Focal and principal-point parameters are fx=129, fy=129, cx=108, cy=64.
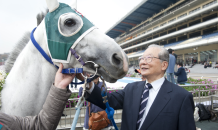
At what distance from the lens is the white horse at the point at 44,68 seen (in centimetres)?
107

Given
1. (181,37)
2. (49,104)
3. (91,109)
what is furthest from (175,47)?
(49,104)

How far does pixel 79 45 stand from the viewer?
44.8 inches

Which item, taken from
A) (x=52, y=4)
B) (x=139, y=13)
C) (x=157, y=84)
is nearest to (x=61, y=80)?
(x=52, y=4)

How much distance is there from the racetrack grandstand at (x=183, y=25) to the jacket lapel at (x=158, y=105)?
81.6 ft

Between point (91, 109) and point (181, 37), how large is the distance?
34.1m

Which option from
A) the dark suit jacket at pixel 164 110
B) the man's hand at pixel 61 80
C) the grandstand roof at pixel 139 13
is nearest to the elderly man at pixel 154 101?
the dark suit jacket at pixel 164 110

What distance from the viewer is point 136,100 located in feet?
5.34

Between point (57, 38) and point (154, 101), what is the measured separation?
49.1 inches

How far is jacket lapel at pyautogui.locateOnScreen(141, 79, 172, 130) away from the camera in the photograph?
4.63 feet

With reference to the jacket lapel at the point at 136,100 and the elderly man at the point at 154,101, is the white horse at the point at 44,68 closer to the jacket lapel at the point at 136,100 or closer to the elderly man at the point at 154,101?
the elderly man at the point at 154,101

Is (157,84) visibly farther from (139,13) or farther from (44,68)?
(139,13)

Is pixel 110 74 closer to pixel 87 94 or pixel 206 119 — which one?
pixel 87 94

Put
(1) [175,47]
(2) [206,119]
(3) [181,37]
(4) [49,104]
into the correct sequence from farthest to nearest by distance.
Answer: (3) [181,37] < (1) [175,47] < (2) [206,119] < (4) [49,104]

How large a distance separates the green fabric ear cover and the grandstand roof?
126 ft
